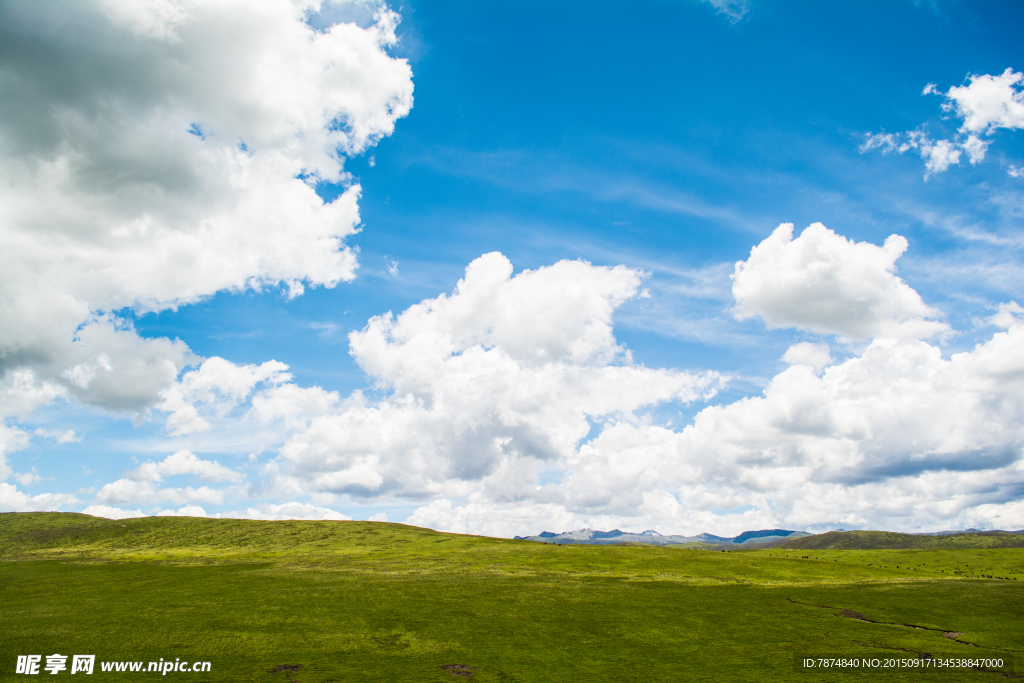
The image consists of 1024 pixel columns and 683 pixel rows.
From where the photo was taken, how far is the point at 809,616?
54250 mm

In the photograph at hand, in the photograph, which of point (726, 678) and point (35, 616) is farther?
point (35, 616)

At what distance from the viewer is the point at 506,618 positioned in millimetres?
52594

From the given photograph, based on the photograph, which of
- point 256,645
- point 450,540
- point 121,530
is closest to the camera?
point 256,645

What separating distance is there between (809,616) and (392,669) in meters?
44.1

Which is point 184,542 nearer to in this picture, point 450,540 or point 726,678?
point 450,540

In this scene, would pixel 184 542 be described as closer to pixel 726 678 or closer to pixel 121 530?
pixel 121 530

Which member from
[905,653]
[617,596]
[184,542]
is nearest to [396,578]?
[617,596]

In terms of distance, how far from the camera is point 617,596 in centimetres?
6506

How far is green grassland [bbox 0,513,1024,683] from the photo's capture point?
124 ft

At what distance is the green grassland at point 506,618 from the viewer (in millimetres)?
37688

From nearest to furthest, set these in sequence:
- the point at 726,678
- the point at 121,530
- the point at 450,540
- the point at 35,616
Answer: the point at 726,678 → the point at 35,616 → the point at 450,540 → the point at 121,530

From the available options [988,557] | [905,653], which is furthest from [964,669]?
[988,557]

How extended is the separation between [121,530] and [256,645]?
182241 mm

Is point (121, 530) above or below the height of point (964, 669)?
below
